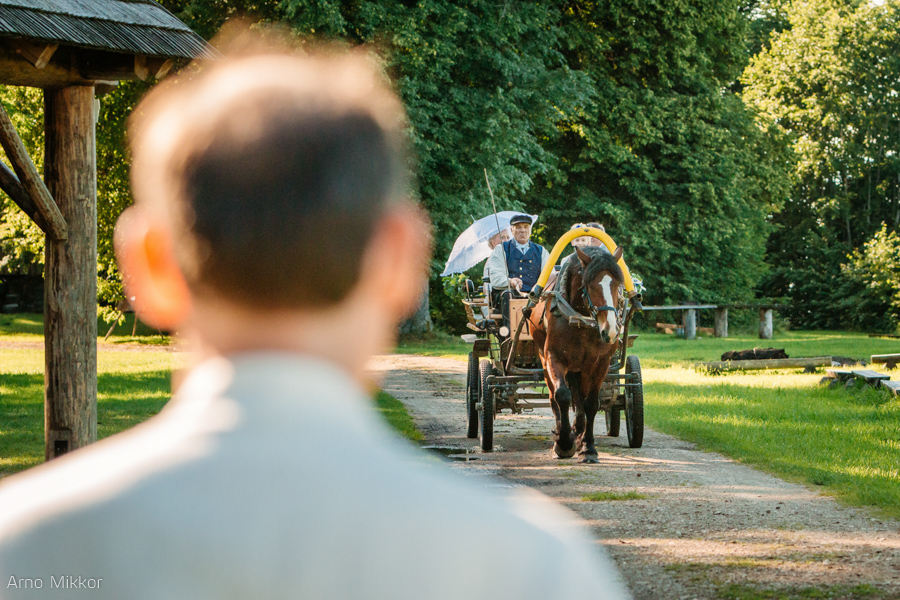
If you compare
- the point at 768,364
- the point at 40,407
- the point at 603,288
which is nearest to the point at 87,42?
the point at 603,288

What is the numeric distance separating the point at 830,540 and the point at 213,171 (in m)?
5.44

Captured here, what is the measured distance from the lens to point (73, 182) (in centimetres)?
691

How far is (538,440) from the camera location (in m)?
9.97

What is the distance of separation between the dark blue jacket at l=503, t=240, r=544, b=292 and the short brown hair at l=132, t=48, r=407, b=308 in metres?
9.34

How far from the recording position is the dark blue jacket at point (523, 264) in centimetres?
1030

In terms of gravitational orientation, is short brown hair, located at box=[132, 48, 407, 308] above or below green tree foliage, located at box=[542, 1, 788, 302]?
below

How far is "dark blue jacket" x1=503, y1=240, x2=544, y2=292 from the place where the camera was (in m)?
10.3

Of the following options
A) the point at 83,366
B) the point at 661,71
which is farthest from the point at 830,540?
the point at 661,71

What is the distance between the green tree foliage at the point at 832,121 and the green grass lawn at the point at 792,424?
23828 millimetres

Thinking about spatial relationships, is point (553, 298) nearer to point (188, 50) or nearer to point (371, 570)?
point (188, 50)

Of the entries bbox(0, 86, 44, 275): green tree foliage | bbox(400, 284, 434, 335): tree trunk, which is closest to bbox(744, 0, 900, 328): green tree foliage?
bbox(400, 284, 434, 335): tree trunk

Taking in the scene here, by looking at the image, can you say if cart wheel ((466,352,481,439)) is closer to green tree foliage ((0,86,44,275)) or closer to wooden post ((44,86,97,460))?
wooden post ((44,86,97,460))

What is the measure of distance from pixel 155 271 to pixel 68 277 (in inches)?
251

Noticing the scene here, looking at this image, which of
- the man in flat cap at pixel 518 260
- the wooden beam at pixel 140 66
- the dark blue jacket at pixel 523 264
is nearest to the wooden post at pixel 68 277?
the wooden beam at pixel 140 66
